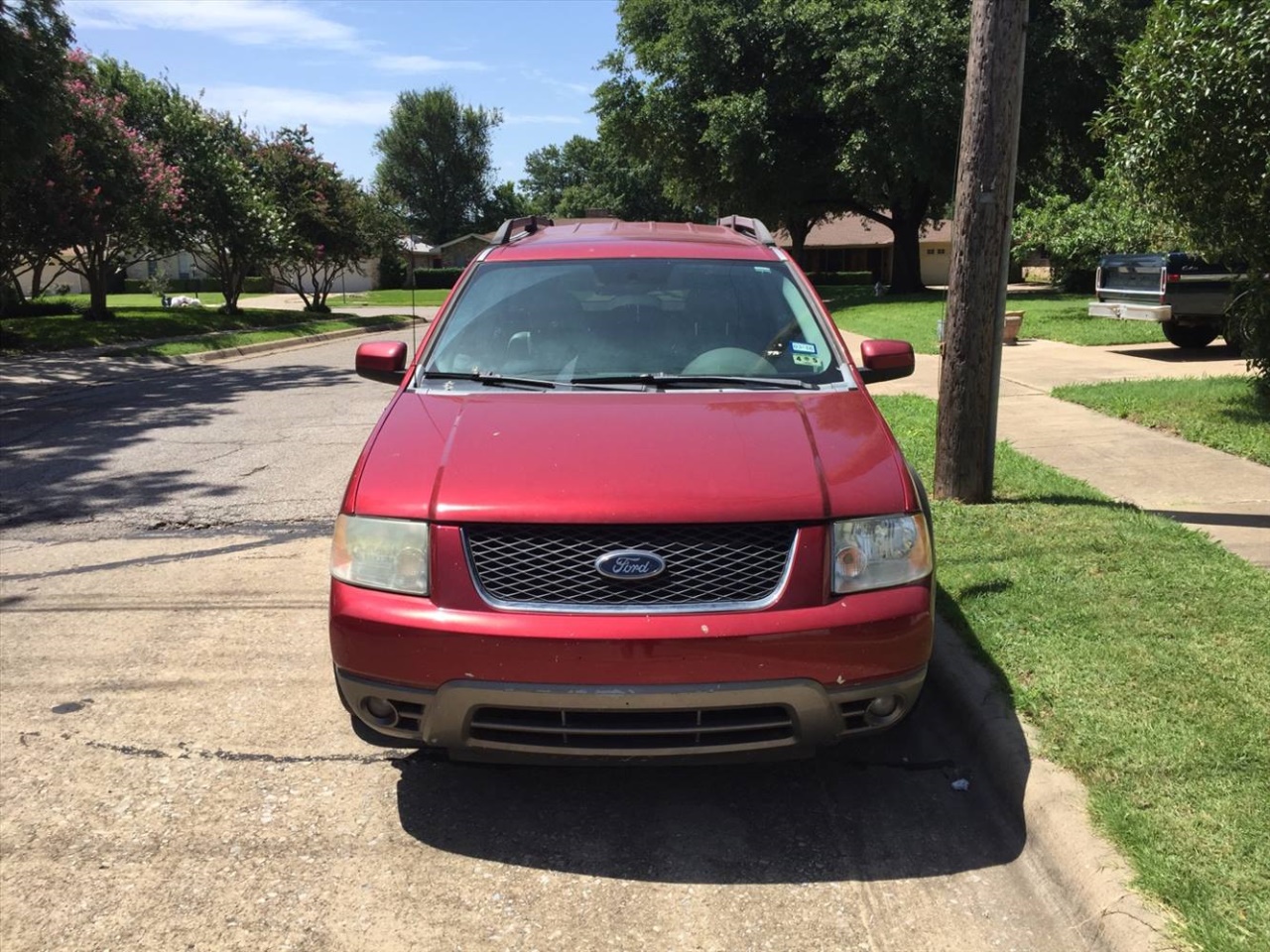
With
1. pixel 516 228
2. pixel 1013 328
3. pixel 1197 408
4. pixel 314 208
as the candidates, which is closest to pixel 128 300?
pixel 314 208

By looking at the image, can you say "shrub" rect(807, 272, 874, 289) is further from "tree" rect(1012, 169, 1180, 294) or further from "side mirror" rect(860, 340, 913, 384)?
"side mirror" rect(860, 340, 913, 384)

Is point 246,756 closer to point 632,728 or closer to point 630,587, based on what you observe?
point 632,728

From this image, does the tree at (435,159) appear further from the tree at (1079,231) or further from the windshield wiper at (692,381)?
the windshield wiper at (692,381)

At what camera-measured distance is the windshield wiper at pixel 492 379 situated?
13.1ft

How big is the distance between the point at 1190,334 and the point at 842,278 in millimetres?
49201

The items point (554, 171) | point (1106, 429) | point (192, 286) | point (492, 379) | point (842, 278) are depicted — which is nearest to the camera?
point (492, 379)

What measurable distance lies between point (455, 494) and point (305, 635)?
Result: 227 cm

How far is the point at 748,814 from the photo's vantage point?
136 inches

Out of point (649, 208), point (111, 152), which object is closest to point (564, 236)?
point (111, 152)

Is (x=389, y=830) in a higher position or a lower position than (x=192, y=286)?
lower

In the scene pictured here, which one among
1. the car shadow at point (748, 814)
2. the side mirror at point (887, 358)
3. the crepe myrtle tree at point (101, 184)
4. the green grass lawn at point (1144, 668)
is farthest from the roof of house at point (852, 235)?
the car shadow at point (748, 814)

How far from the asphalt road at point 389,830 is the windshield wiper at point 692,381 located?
4.53ft

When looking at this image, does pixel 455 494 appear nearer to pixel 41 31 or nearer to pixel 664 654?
pixel 664 654

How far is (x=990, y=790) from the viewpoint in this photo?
3.54 m
